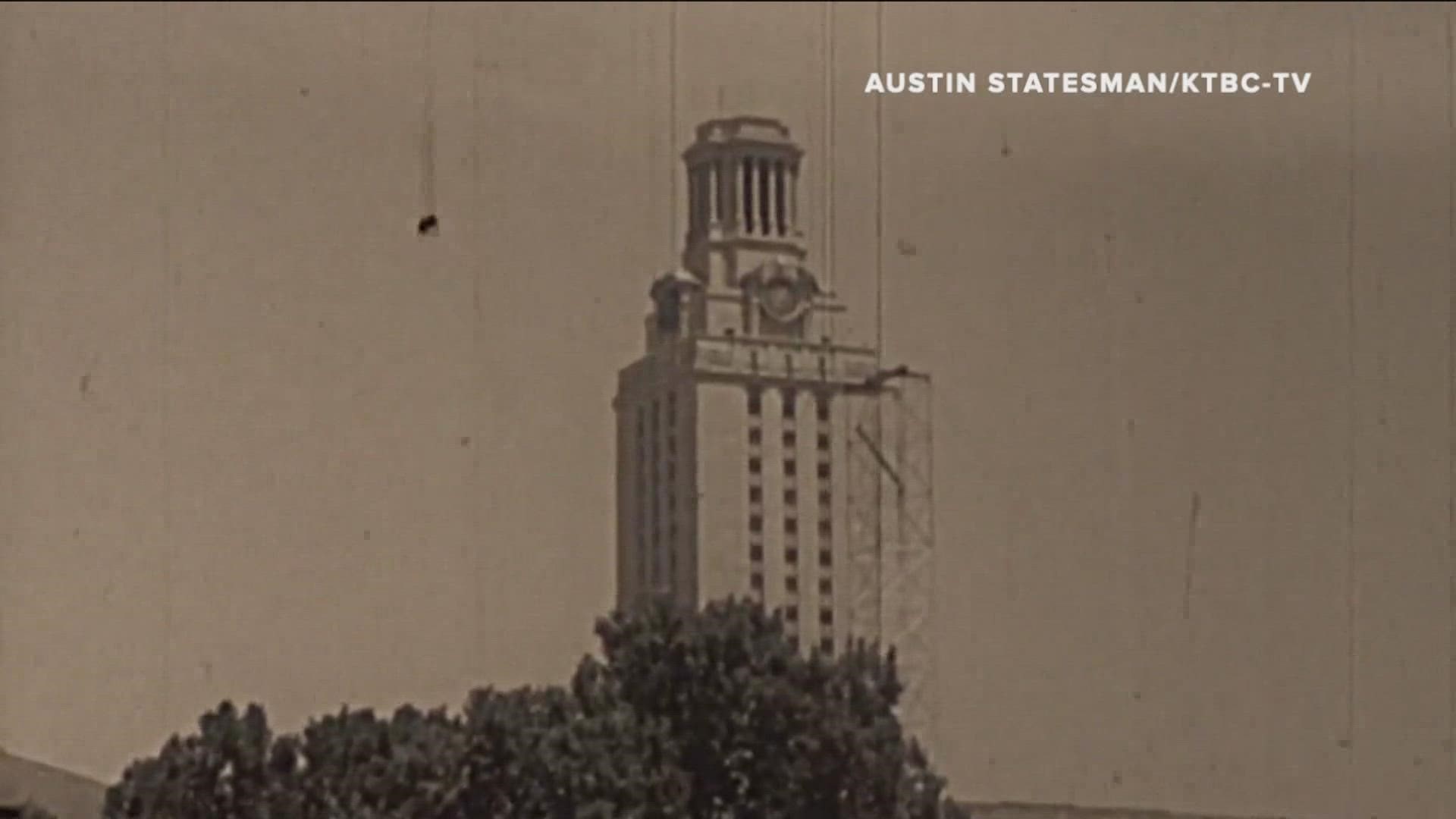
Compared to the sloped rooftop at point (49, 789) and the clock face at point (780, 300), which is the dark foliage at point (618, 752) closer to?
the sloped rooftop at point (49, 789)

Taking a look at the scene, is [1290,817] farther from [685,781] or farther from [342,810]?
[342,810]

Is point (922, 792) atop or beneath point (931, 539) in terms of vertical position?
beneath

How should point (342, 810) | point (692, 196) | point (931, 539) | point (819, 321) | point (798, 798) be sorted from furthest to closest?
point (692, 196)
point (819, 321)
point (931, 539)
point (798, 798)
point (342, 810)

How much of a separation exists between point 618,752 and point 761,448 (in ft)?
54.3

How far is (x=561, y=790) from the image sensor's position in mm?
19844

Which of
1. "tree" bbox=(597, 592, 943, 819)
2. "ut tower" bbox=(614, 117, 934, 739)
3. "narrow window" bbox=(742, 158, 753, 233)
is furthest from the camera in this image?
"ut tower" bbox=(614, 117, 934, 739)

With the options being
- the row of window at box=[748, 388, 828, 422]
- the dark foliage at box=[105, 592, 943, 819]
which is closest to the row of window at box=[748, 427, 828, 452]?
the row of window at box=[748, 388, 828, 422]

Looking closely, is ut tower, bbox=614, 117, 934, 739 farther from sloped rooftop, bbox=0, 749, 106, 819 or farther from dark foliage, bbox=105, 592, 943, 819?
dark foliage, bbox=105, 592, 943, 819

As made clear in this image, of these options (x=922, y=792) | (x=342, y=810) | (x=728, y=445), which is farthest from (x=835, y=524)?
(x=342, y=810)

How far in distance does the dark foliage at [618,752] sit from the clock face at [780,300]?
49.3 feet

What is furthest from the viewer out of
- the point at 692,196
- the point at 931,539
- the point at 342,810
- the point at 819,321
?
the point at 692,196

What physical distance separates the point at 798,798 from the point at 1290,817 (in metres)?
4.23

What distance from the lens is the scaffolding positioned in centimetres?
3039

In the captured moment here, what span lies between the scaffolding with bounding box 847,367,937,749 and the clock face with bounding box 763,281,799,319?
190 cm
